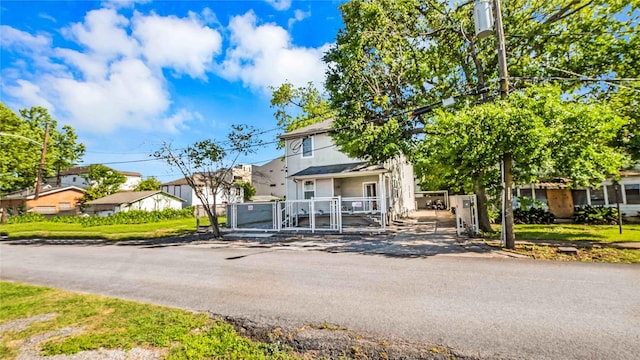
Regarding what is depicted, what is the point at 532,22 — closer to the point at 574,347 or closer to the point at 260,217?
the point at 574,347

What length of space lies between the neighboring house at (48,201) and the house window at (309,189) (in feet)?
121

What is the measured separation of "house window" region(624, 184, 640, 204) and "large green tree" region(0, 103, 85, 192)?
1847 inches

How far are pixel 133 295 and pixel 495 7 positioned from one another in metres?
13.1

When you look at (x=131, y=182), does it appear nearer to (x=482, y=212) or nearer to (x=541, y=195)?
(x=482, y=212)

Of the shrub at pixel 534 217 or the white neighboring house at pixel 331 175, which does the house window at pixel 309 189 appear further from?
the shrub at pixel 534 217

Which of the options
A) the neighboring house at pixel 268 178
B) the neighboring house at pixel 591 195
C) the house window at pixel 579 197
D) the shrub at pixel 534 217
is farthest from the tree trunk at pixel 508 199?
the neighboring house at pixel 268 178

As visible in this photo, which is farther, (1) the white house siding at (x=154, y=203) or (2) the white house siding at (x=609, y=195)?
(1) the white house siding at (x=154, y=203)

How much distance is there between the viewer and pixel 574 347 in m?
3.51

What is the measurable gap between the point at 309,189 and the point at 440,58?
10898 mm

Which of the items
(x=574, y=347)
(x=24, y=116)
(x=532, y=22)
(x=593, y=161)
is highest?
(x=24, y=116)

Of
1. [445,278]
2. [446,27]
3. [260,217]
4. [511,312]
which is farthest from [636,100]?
[260,217]

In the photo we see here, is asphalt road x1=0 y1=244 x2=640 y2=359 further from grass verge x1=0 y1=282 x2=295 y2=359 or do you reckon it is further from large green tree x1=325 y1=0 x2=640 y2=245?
large green tree x1=325 y1=0 x2=640 y2=245

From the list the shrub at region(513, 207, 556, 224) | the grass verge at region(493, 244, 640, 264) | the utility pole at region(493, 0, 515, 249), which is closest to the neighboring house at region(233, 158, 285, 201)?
the shrub at region(513, 207, 556, 224)

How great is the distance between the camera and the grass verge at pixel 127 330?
11.7 ft
